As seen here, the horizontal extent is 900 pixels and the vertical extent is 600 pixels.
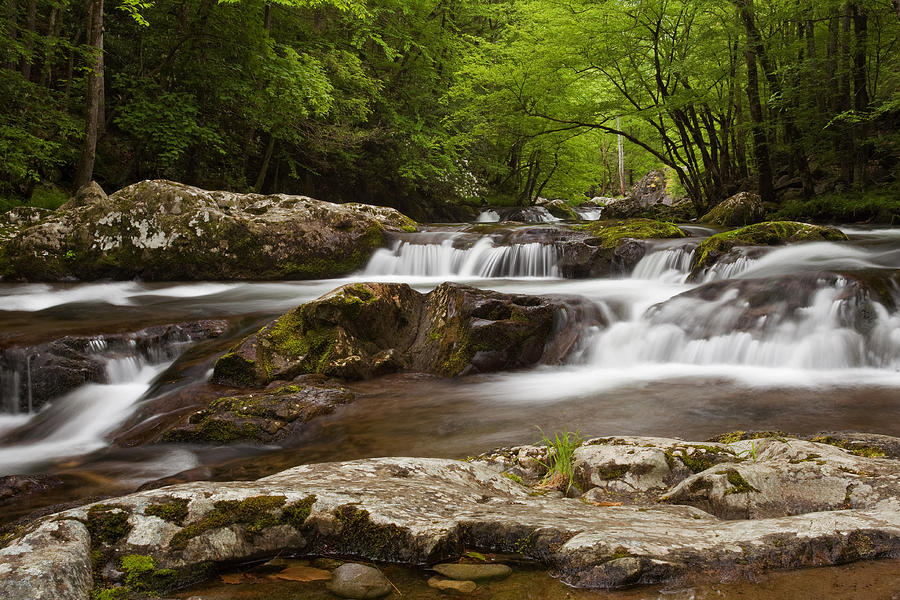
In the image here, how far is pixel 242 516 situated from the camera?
2033 millimetres

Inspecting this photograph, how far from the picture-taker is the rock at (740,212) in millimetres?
14492

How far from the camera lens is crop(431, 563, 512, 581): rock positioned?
1.87m

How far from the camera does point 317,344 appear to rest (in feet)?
21.3

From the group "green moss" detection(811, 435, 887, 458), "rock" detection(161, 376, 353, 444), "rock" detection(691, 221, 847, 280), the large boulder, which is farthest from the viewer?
the large boulder

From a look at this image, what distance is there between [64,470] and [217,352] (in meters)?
2.33

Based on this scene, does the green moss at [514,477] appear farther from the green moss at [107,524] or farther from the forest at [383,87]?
the forest at [383,87]

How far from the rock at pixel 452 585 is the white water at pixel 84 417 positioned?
4.57m

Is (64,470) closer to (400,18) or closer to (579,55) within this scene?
(579,55)

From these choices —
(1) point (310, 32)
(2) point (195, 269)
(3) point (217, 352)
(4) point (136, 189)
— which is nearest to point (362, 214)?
(2) point (195, 269)

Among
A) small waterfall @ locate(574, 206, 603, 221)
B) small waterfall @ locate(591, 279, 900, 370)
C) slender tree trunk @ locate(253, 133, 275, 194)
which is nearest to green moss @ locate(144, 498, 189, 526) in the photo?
small waterfall @ locate(591, 279, 900, 370)

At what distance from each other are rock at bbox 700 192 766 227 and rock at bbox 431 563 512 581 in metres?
14.5

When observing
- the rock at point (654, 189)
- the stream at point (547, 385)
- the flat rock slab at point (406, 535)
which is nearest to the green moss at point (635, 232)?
the stream at point (547, 385)

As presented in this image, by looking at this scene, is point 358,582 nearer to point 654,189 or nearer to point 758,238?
point 758,238

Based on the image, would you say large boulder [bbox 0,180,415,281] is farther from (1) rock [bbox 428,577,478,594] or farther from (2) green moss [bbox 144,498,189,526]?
(1) rock [bbox 428,577,478,594]
